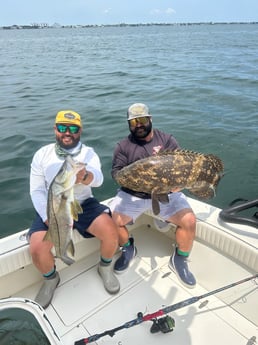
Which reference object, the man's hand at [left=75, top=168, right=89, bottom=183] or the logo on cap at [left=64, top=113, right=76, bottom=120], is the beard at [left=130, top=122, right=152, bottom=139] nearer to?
the logo on cap at [left=64, top=113, right=76, bottom=120]

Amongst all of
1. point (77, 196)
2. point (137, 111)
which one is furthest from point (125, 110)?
point (77, 196)

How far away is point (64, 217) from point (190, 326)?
183 centimetres

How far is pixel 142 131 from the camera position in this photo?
4156 millimetres

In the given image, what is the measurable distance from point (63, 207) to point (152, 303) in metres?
1.76

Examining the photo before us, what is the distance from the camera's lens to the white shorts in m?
4.07

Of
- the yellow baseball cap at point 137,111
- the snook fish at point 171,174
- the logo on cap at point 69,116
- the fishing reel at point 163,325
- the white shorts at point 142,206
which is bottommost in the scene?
the fishing reel at point 163,325

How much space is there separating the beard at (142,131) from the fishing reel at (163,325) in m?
2.15

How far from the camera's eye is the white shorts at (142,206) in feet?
13.3

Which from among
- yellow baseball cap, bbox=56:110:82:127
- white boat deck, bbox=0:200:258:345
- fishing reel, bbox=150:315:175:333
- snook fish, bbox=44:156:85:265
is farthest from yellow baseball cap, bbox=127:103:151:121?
fishing reel, bbox=150:315:175:333

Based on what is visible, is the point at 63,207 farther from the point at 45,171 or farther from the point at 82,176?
the point at 45,171

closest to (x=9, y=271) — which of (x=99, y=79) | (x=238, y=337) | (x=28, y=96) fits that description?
(x=238, y=337)

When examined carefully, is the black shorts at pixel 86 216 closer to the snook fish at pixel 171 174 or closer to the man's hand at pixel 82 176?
the snook fish at pixel 171 174

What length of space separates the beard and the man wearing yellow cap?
27.8 inches

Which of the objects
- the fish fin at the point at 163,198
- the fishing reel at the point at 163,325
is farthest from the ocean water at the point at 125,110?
the fishing reel at the point at 163,325
